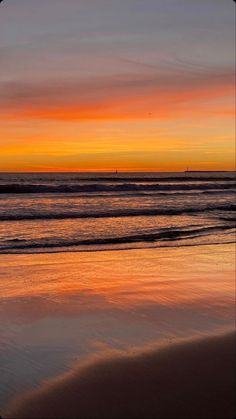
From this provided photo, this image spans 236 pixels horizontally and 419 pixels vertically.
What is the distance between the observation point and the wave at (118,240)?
38.4 feet

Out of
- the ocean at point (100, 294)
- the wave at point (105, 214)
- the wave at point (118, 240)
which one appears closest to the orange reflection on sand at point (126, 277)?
the ocean at point (100, 294)

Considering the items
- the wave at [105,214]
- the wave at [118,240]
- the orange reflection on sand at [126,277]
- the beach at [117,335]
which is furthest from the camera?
the wave at [105,214]

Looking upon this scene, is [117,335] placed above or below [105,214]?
below

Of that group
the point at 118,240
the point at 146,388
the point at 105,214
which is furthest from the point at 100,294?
the point at 105,214

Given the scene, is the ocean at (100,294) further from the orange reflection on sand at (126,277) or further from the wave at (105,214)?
the wave at (105,214)

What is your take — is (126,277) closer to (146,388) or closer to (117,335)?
(117,335)

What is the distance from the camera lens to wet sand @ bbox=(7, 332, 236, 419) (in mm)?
3457

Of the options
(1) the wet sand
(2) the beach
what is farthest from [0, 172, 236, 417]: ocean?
(1) the wet sand

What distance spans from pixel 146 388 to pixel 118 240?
355 inches

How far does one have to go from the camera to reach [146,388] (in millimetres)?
3805

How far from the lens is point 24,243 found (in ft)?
39.3

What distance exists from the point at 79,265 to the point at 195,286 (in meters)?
2.62

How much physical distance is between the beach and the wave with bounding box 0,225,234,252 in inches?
102

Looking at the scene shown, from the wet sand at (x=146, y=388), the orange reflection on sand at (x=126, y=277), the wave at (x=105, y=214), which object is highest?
the wave at (x=105, y=214)
